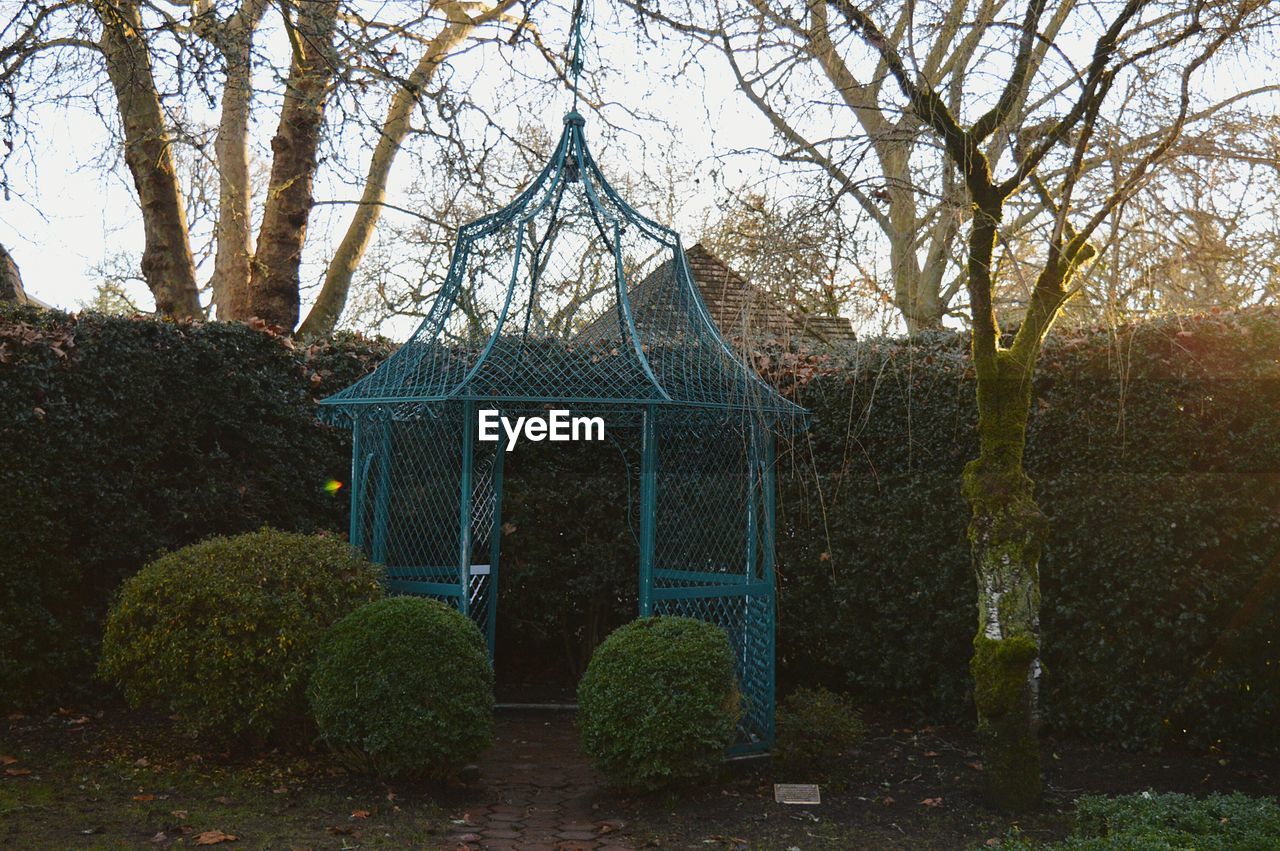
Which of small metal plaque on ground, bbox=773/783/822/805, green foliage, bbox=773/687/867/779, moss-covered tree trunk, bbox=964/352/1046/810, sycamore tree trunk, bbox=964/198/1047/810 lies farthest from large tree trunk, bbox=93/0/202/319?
moss-covered tree trunk, bbox=964/352/1046/810

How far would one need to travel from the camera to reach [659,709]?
18.1 feet

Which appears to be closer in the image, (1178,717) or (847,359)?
(1178,717)

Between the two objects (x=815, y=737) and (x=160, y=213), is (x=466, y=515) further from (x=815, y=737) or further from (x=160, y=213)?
(x=160, y=213)

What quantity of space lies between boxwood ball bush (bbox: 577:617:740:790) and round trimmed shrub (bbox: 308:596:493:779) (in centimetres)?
60

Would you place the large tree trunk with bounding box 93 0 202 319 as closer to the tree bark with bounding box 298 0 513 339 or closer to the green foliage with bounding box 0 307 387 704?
the tree bark with bounding box 298 0 513 339

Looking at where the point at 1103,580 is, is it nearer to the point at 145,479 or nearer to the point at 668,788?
the point at 668,788

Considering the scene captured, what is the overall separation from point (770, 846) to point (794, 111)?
3.55 m

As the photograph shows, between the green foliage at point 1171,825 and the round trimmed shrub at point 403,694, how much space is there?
2611 millimetres

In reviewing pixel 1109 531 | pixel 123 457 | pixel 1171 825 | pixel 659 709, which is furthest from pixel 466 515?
pixel 1171 825

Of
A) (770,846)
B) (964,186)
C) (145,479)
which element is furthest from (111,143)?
(770,846)

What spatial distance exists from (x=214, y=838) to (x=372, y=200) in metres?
8.95

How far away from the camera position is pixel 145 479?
7.48 metres

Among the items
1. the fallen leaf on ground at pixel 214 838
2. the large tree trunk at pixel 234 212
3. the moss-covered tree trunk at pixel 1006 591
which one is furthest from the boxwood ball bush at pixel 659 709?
the large tree trunk at pixel 234 212

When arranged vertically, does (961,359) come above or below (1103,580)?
above
